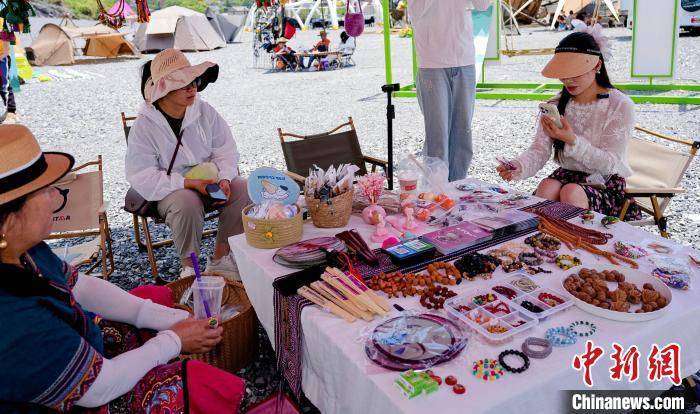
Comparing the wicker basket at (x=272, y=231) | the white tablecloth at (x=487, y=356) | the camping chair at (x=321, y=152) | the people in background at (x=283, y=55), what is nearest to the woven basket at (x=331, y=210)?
the wicker basket at (x=272, y=231)

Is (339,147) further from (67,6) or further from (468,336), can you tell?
(67,6)

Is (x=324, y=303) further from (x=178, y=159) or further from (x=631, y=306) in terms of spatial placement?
(x=178, y=159)

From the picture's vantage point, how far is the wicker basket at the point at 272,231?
7.34 ft

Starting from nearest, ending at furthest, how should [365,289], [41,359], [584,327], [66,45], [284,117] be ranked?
[41,359], [584,327], [365,289], [284,117], [66,45]

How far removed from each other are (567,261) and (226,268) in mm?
1878

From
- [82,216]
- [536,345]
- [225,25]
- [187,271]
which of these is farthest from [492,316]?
[225,25]

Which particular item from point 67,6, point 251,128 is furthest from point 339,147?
point 67,6

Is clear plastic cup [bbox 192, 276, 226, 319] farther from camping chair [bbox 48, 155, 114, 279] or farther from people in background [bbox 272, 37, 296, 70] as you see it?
people in background [bbox 272, 37, 296, 70]

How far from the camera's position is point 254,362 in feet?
8.63

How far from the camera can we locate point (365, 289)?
1772 millimetres

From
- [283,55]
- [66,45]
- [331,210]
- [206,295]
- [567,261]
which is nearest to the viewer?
[567,261]

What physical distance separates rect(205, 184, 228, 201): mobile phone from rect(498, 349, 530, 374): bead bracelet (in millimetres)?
2254

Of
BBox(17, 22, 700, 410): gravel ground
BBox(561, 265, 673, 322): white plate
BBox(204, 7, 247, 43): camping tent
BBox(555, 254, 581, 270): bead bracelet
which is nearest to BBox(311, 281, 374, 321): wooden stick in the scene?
BBox(561, 265, 673, 322): white plate

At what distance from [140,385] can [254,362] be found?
1.10 meters
